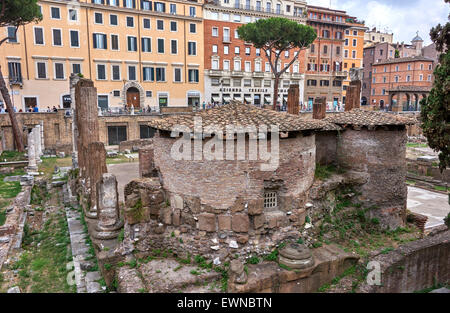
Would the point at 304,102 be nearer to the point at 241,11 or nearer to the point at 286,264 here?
the point at 241,11

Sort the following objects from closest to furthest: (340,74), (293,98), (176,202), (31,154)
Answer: (176,202) < (293,98) < (31,154) < (340,74)

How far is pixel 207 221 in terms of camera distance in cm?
761

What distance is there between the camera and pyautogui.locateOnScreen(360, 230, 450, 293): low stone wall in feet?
25.4

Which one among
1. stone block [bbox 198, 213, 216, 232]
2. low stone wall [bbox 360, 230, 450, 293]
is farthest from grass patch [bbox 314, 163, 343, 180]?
stone block [bbox 198, 213, 216, 232]

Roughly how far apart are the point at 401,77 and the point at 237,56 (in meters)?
24.7

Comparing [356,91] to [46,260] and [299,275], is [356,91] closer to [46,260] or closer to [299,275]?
[299,275]

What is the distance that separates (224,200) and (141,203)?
1.89 m

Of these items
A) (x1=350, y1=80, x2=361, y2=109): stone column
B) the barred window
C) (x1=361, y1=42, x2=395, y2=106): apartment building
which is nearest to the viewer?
the barred window

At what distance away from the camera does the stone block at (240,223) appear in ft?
24.8

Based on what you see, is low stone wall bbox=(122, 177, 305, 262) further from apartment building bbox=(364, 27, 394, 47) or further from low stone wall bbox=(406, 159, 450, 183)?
apartment building bbox=(364, 27, 394, 47)

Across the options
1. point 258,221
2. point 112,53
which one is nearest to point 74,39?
point 112,53

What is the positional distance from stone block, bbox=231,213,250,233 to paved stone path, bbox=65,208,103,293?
→ 3117 millimetres

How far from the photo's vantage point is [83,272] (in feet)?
27.2

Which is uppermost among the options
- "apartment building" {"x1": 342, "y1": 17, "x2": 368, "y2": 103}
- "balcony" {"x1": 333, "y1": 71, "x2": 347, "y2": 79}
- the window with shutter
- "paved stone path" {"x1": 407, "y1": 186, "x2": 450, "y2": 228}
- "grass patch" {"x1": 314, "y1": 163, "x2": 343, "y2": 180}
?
"apartment building" {"x1": 342, "y1": 17, "x2": 368, "y2": 103}
